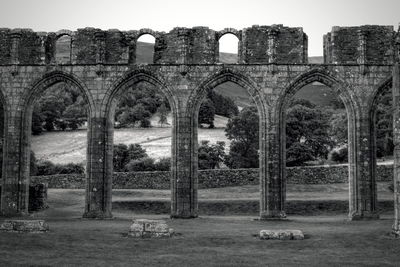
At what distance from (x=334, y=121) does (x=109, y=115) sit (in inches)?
1403

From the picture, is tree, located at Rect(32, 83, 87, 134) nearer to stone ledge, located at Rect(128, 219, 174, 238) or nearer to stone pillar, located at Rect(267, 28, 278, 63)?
stone pillar, located at Rect(267, 28, 278, 63)

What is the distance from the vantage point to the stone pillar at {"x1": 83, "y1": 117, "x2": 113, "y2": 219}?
2369cm

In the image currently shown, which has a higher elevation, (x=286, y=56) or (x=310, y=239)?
(x=286, y=56)

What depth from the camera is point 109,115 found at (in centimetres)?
2453

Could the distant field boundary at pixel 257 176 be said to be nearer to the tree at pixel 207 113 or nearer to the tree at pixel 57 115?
the tree at pixel 207 113

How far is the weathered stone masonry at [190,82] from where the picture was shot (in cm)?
2344

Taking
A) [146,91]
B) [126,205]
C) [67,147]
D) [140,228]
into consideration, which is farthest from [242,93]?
[140,228]

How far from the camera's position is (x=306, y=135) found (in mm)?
52062

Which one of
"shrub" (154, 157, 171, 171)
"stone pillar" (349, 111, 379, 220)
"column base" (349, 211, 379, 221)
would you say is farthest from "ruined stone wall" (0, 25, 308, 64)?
"shrub" (154, 157, 171, 171)

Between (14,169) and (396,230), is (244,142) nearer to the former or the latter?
(14,169)

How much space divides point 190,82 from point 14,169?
29.1 ft

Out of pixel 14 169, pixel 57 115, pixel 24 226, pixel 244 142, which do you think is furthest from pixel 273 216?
pixel 57 115

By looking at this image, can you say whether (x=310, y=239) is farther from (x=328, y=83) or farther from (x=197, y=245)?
(x=328, y=83)

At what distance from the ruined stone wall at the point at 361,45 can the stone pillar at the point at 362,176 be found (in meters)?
2.55
